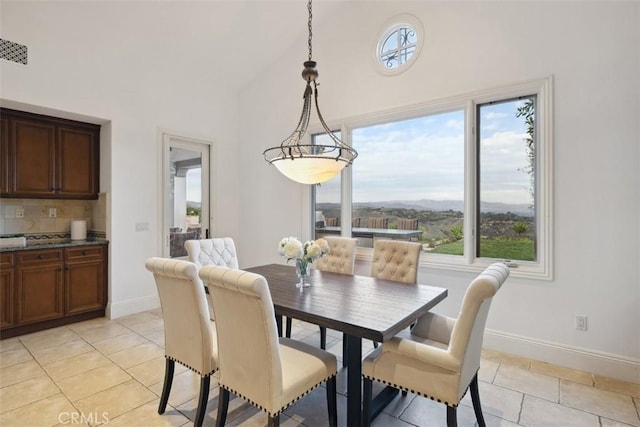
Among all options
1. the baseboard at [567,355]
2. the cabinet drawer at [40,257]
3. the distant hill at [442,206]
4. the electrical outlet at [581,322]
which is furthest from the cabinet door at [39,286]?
the electrical outlet at [581,322]

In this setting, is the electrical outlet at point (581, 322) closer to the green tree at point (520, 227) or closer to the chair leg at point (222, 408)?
the green tree at point (520, 227)

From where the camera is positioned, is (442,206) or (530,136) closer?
(530,136)

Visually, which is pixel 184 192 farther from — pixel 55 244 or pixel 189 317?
pixel 189 317

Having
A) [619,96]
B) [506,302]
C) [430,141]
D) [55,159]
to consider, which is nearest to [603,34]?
[619,96]

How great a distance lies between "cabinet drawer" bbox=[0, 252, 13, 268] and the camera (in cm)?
343

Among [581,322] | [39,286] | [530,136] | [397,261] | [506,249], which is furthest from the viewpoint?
[39,286]

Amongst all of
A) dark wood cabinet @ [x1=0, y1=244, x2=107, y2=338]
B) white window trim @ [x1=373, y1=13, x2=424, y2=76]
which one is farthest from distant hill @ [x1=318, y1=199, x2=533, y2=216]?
dark wood cabinet @ [x1=0, y1=244, x2=107, y2=338]

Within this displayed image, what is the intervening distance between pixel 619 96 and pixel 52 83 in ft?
18.0

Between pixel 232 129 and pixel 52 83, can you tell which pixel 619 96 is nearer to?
pixel 232 129

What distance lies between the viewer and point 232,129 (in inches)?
218

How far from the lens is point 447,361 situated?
170 centimetres

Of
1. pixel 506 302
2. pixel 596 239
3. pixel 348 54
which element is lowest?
pixel 506 302

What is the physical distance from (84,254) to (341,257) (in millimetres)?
3115

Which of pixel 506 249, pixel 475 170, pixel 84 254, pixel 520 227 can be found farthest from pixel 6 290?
pixel 520 227
